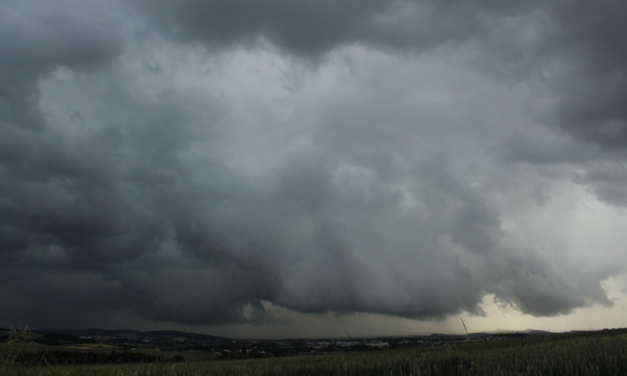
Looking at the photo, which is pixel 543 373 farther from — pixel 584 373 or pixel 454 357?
pixel 454 357

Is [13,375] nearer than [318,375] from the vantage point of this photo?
No

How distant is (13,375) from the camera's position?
36.7ft

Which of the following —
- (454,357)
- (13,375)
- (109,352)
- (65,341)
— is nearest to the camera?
(454,357)

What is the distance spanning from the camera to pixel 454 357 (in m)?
7.75

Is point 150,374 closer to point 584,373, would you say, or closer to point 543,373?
point 543,373

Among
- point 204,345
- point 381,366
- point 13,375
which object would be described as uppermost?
point 381,366

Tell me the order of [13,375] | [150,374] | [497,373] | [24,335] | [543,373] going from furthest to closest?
[24,335], [13,375], [150,374], [543,373], [497,373]

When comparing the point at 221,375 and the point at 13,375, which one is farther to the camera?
the point at 13,375

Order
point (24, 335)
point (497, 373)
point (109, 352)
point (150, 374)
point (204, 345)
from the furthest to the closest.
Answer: point (204, 345) → point (109, 352) → point (24, 335) → point (150, 374) → point (497, 373)

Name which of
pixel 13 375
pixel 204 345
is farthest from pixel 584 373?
pixel 204 345

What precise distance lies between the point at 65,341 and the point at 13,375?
118 metres

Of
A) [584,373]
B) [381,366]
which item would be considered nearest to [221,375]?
[381,366]

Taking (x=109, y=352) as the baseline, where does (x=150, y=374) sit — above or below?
above

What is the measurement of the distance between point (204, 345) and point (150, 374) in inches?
4695
